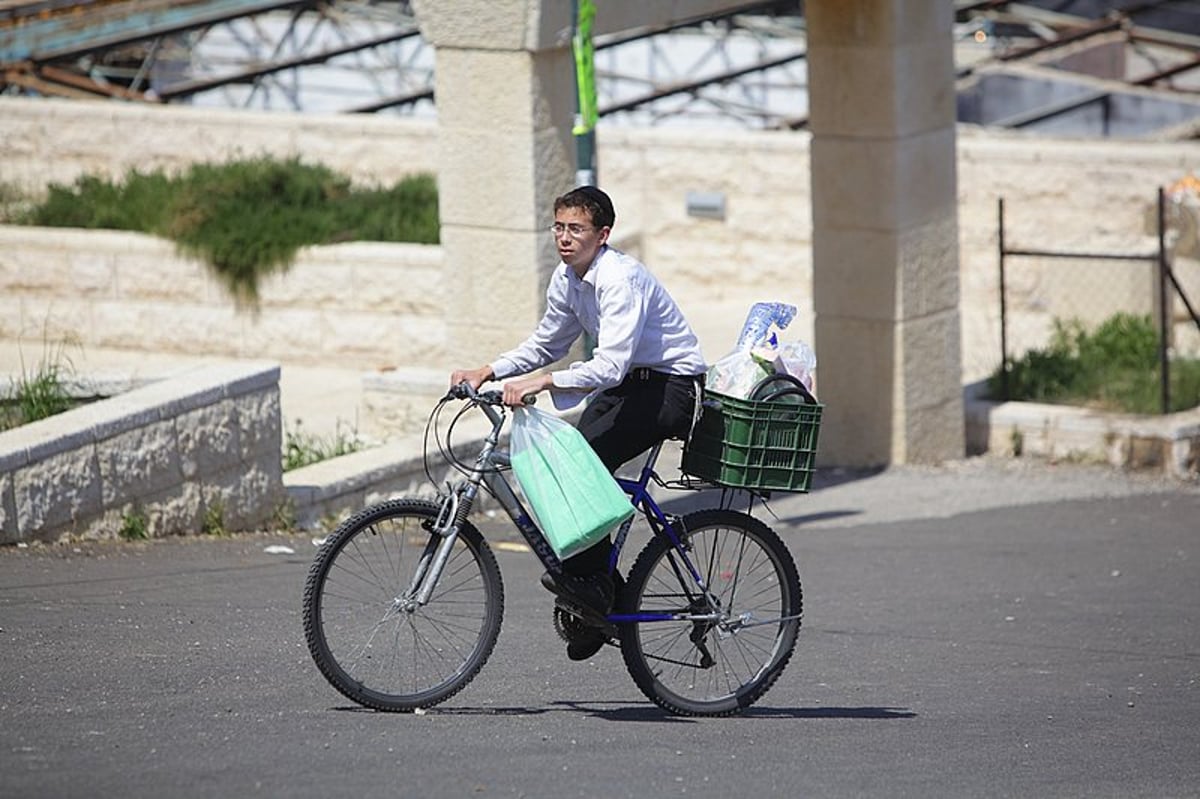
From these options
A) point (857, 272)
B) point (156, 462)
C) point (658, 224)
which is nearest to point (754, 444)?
point (156, 462)

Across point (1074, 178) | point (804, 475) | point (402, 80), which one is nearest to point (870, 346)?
point (1074, 178)

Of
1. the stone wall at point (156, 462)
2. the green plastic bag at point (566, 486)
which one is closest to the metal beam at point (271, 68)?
the stone wall at point (156, 462)

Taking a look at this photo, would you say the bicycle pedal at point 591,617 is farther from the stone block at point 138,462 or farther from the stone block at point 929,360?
the stone block at point 929,360

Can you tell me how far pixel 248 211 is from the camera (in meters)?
14.9

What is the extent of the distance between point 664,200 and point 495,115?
18.1ft

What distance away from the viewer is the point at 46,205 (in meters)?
15.9

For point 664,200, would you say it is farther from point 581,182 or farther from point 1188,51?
point 1188,51

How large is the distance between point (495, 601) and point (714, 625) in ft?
2.42

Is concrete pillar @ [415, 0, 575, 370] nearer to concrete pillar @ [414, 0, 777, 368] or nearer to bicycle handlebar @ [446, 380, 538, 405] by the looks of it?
concrete pillar @ [414, 0, 777, 368]

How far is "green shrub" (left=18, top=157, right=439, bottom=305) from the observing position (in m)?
14.6

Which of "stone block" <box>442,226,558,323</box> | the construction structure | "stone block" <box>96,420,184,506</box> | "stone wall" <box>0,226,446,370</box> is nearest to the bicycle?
"stone block" <box>96,420,184,506</box>

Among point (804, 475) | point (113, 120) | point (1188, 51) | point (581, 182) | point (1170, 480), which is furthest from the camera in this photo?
point (1188, 51)

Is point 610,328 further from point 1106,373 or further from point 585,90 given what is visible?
point 1106,373

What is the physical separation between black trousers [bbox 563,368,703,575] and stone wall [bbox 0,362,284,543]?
9.24 ft
